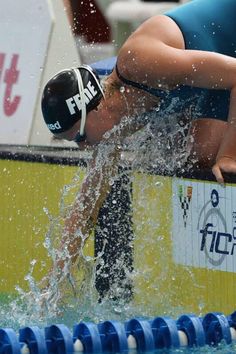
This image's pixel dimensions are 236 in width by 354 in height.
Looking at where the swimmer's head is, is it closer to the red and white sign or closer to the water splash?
the water splash

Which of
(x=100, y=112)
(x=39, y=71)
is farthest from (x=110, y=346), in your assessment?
(x=39, y=71)

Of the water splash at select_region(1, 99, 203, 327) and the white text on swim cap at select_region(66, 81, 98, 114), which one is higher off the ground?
the white text on swim cap at select_region(66, 81, 98, 114)

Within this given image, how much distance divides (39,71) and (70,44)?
0.76 ft

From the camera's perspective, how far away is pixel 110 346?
355 centimetres

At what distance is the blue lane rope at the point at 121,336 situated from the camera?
11.3ft

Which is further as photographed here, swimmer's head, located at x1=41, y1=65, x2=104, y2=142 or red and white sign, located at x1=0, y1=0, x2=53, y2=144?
red and white sign, located at x1=0, y1=0, x2=53, y2=144

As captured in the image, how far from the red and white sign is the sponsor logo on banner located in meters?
1.56

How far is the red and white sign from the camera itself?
5.70m

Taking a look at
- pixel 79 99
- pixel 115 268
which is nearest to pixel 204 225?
pixel 115 268

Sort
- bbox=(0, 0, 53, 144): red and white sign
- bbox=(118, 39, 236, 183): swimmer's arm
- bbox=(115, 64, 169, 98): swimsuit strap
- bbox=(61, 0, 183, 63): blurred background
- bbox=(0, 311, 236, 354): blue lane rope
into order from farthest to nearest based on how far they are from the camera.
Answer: bbox=(61, 0, 183, 63): blurred background < bbox=(0, 0, 53, 144): red and white sign < bbox=(115, 64, 169, 98): swimsuit strap < bbox=(118, 39, 236, 183): swimmer's arm < bbox=(0, 311, 236, 354): blue lane rope

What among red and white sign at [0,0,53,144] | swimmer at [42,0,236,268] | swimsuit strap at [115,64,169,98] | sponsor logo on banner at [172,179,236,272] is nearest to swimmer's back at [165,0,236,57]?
swimmer at [42,0,236,268]

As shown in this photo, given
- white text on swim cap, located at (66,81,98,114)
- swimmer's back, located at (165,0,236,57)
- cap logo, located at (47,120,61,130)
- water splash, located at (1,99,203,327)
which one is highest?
swimmer's back, located at (165,0,236,57)

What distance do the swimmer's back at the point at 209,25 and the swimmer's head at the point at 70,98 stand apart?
1.18 feet

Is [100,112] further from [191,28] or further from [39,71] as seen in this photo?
[39,71]
